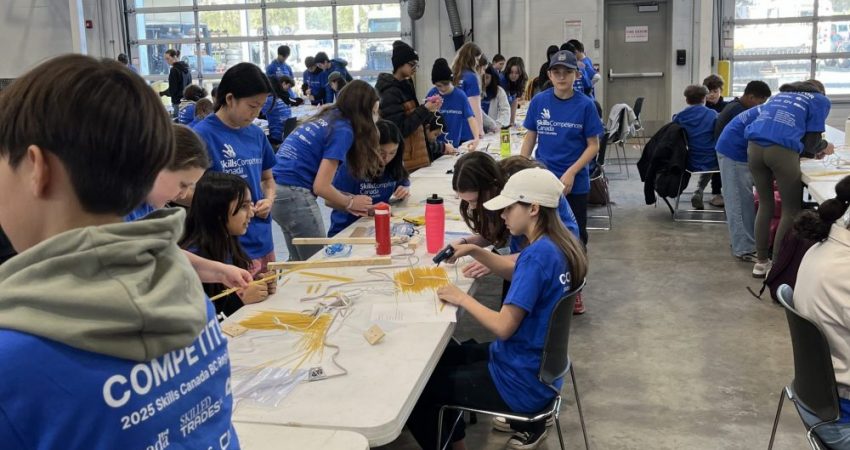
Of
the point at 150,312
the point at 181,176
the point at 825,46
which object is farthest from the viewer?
the point at 825,46

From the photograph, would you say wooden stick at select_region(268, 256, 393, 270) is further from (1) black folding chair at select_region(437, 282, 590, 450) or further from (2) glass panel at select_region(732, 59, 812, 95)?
(2) glass panel at select_region(732, 59, 812, 95)

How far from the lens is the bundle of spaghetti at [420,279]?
286 centimetres

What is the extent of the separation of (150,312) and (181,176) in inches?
68.5

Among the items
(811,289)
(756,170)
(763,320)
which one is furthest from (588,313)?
(811,289)

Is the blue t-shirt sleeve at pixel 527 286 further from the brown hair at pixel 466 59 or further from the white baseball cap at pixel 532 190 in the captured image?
the brown hair at pixel 466 59

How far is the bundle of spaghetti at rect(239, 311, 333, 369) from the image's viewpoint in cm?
232

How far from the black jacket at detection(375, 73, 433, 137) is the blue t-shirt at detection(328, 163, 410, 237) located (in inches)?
Result: 34.4

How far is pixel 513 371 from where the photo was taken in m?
2.54

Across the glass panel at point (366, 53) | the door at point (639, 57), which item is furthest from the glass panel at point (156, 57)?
the door at point (639, 57)

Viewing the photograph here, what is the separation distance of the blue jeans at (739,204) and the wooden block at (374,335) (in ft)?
13.6

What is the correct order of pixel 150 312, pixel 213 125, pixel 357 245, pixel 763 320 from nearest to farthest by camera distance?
pixel 150 312 < pixel 213 125 < pixel 357 245 < pixel 763 320

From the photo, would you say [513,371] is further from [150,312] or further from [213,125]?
[150,312]

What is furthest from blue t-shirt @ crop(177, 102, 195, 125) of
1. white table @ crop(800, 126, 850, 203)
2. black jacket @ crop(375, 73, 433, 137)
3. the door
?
the door

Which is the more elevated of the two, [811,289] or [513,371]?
[811,289]
